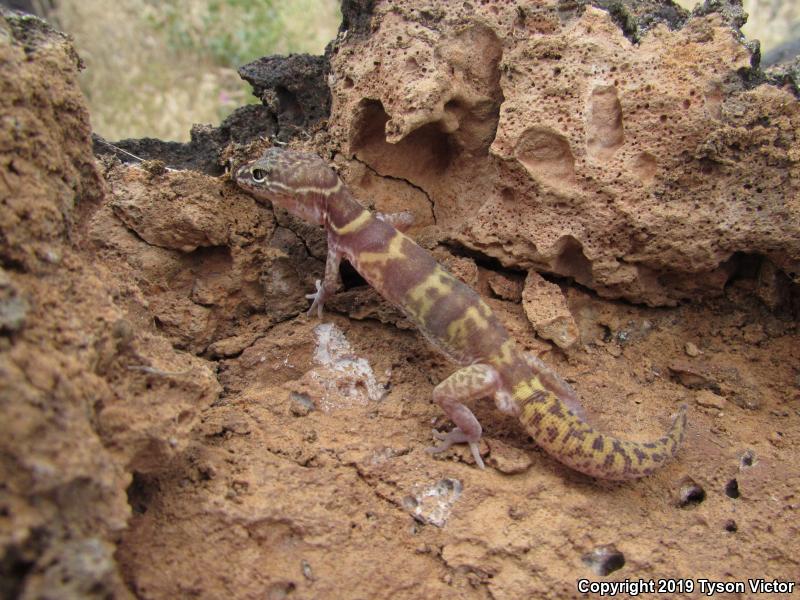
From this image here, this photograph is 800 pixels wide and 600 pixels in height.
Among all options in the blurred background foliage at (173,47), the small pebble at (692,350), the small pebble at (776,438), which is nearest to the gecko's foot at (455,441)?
the small pebble at (692,350)

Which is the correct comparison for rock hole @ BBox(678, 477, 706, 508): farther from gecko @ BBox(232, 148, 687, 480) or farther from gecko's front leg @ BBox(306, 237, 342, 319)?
gecko's front leg @ BBox(306, 237, 342, 319)

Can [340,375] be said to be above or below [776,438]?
below

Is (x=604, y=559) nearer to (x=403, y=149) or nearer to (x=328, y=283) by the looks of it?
(x=328, y=283)

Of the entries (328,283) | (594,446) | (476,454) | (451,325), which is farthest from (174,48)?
(594,446)

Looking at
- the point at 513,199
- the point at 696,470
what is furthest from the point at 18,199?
the point at 696,470

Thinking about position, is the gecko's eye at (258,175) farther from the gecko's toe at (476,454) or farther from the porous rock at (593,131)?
the gecko's toe at (476,454)

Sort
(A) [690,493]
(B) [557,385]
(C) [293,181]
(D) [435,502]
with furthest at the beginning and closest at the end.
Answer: (C) [293,181] → (B) [557,385] → (A) [690,493] → (D) [435,502]
